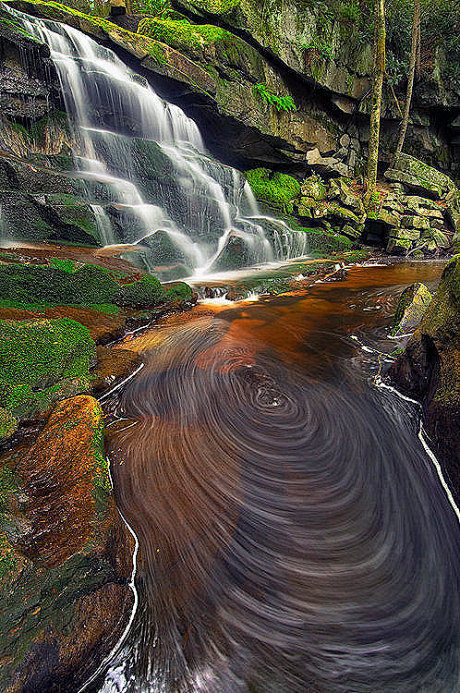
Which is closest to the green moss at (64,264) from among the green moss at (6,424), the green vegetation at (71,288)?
the green vegetation at (71,288)

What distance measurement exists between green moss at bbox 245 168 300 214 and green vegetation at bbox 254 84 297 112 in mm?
2435

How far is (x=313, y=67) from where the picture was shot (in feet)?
45.3

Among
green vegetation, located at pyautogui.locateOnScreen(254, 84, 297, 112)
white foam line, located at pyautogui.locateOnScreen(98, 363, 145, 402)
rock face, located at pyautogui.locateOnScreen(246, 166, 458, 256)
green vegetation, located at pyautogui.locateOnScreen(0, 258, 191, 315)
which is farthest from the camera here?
rock face, located at pyautogui.locateOnScreen(246, 166, 458, 256)

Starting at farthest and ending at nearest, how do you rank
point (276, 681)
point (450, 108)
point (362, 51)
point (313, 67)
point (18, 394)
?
point (450, 108)
point (362, 51)
point (313, 67)
point (18, 394)
point (276, 681)

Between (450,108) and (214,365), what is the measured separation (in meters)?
24.4

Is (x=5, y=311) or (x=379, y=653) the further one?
(x=5, y=311)

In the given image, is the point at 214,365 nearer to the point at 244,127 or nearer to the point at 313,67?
the point at 244,127

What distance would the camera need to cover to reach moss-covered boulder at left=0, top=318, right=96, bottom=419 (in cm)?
257

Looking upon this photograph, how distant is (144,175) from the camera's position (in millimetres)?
9305

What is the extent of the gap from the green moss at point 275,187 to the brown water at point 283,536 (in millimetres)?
11994

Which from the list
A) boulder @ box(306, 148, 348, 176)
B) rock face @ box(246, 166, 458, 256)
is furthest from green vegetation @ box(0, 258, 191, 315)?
boulder @ box(306, 148, 348, 176)

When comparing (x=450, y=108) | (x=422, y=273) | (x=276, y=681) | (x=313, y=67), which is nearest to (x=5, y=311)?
(x=276, y=681)

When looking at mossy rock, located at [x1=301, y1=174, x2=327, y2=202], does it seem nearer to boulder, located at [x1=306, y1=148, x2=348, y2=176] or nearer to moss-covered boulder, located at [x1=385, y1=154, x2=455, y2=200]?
boulder, located at [x1=306, y1=148, x2=348, y2=176]

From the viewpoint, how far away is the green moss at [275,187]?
44.3ft
